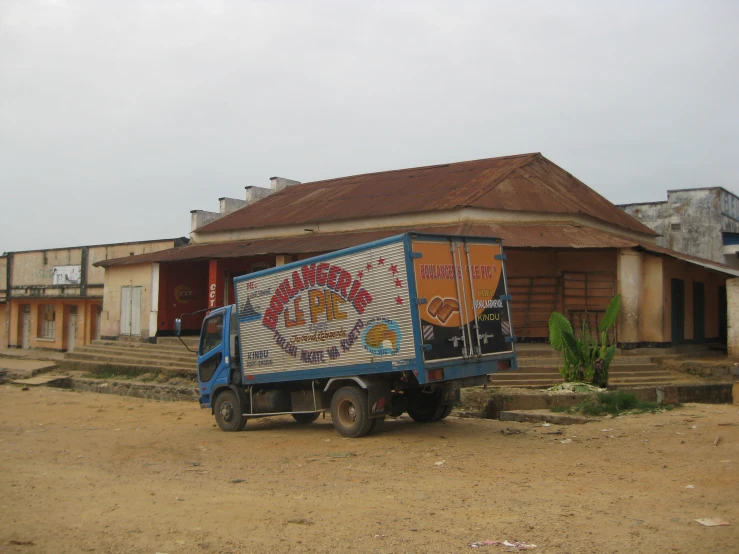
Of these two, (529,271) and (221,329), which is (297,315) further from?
(529,271)

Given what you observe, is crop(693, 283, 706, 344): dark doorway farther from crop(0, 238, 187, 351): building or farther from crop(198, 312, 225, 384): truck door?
crop(0, 238, 187, 351): building

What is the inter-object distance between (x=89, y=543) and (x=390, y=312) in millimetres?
5502

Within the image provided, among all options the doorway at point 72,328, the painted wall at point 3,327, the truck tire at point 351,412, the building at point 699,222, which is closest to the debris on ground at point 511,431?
the truck tire at point 351,412

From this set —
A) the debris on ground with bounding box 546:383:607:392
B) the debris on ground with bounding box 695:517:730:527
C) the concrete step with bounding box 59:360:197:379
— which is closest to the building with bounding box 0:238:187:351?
the concrete step with bounding box 59:360:197:379

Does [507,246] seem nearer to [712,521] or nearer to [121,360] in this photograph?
[712,521]

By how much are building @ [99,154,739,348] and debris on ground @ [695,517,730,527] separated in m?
11.4

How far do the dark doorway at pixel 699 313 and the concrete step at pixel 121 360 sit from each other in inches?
568

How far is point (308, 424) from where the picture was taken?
45.9 ft

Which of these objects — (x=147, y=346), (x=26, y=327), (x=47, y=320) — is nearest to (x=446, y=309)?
(x=147, y=346)

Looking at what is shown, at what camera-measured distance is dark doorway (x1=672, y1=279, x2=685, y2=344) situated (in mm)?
19306

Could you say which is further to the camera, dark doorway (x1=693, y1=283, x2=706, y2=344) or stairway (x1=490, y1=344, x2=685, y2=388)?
dark doorway (x1=693, y1=283, x2=706, y2=344)

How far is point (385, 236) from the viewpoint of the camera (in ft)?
66.9

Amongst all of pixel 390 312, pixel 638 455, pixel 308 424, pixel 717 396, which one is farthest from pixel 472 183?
pixel 638 455

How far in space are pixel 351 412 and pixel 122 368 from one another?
1386 centimetres
